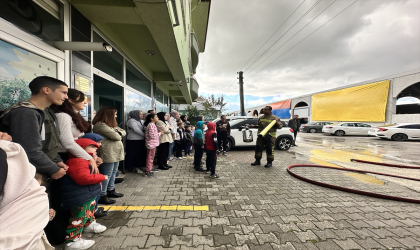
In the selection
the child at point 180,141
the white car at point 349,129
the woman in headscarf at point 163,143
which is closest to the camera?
the woman in headscarf at point 163,143

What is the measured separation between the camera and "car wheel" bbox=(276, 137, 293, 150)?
8344mm

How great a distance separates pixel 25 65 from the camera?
92.9 inches

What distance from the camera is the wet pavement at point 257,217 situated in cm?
211

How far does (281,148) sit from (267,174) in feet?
13.5

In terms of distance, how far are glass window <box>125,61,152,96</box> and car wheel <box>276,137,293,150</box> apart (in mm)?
6406

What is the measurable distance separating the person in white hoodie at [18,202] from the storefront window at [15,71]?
5.66 feet

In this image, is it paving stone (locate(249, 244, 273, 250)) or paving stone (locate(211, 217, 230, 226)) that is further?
paving stone (locate(211, 217, 230, 226))

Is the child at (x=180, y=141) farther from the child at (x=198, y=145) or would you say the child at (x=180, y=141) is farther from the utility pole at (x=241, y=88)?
the utility pole at (x=241, y=88)

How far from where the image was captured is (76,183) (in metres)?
1.92

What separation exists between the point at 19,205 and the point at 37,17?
299cm

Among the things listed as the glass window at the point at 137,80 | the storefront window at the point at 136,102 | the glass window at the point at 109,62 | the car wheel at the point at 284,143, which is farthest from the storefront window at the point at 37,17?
the car wheel at the point at 284,143

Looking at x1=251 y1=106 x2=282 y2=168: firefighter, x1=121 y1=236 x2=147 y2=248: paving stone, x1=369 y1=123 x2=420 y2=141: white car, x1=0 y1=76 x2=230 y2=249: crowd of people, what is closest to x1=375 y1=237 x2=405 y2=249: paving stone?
x1=121 y1=236 x2=147 y2=248: paving stone

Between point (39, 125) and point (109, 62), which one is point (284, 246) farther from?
point (109, 62)

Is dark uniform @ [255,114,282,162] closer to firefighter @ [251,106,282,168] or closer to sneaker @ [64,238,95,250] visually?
firefighter @ [251,106,282,168]
